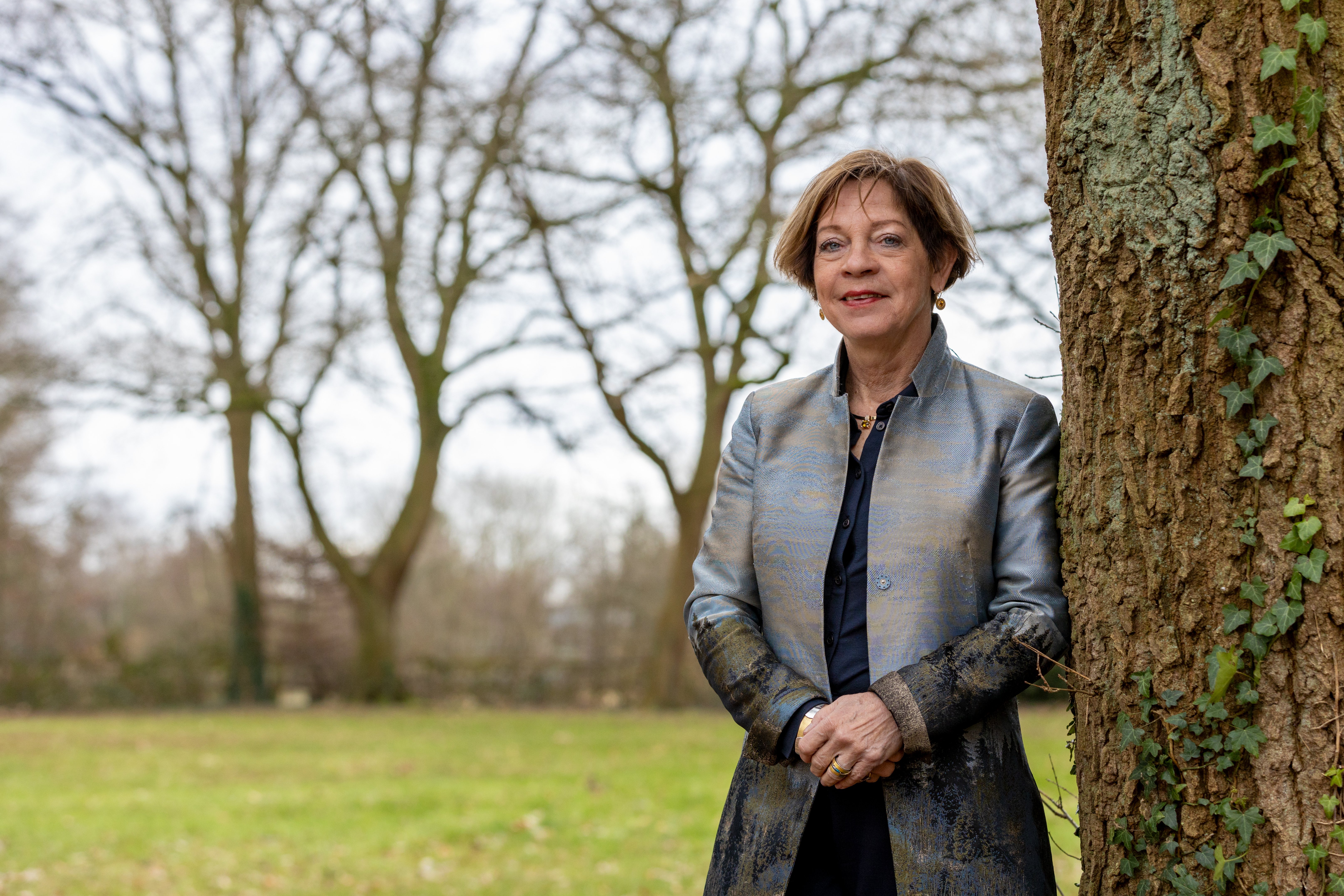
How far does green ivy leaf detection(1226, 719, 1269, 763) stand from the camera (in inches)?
70.4

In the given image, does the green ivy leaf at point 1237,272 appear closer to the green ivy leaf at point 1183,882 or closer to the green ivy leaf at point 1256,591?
the green ivy leaf at point 1256,591

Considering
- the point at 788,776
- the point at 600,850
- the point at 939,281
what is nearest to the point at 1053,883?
the point at 788,776

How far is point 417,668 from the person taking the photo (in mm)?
20547

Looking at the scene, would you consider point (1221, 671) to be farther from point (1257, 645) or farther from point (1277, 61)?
point (1277, 61)

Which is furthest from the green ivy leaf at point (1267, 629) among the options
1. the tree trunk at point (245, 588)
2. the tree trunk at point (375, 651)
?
the tree trunk at point (245, 588)

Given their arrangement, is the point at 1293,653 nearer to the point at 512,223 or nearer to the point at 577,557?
the point at 512,223

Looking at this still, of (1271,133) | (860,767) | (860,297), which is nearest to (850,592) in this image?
(860,767)

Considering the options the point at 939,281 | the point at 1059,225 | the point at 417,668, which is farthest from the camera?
the point at 417,668

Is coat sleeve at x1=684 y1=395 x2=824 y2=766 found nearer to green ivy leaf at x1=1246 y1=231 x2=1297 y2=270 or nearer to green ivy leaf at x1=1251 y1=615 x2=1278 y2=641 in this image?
green ivy leaf at x1=1251 y1=615 x2=1278 y2=641

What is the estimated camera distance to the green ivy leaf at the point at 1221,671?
1818mm

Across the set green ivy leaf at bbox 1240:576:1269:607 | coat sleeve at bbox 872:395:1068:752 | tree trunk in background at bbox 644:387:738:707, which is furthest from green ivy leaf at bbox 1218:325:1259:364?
tree trunk in background at bbox 644:387:738:707

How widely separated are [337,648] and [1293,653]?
20608 millimetres

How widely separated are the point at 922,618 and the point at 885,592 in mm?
83

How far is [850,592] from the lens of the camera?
88.9 inches
